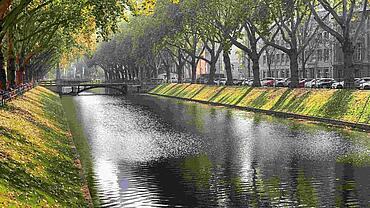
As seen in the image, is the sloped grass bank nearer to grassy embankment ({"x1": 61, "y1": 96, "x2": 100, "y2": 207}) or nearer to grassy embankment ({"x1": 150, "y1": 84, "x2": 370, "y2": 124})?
grassy embankment ({"x1": 61, "y1": 96, "x2": 100, "y2": 207})

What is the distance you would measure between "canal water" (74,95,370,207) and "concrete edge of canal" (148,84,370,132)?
3.05 metres

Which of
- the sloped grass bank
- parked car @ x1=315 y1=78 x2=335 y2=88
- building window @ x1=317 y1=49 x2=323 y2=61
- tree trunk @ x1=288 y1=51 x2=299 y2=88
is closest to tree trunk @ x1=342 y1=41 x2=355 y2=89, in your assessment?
tree trunk @ x1=288 y1=51 x2=299 y2=88

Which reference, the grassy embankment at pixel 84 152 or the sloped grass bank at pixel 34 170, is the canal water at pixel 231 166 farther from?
the sloped grass bank at pixel 34 170

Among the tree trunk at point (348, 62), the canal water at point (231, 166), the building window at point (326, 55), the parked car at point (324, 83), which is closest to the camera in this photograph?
the canal water at point (231, 166)

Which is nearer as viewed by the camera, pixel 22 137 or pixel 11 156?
pixel 11 156

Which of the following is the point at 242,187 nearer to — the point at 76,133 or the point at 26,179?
the point at 26,179

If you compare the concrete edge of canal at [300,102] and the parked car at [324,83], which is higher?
the parked car at [324,83]

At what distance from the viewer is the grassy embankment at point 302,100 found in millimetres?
40909

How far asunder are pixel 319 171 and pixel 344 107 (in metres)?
22.1

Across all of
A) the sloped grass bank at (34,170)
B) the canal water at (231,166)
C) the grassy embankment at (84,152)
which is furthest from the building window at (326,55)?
the sloped grass bank at (34,170)

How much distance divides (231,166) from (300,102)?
2848cm

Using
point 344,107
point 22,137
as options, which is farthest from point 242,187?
point 344,107

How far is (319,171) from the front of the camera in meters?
21.7

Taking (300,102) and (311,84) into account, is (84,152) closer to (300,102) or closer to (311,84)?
(300,102)
